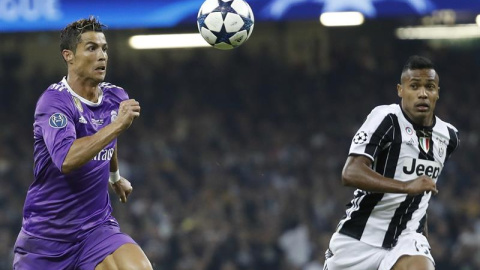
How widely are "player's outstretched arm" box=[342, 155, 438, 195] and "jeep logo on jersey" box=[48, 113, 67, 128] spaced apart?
5.75 feet

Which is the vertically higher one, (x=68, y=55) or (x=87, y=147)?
(x=68, y=55)

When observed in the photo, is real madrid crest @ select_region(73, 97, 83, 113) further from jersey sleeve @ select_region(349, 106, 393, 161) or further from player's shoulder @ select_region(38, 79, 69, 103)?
jersey sleeve @ select_region(349, 106, 393, 161)

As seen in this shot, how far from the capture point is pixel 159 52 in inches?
685

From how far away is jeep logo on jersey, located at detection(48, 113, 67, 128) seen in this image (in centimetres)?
514

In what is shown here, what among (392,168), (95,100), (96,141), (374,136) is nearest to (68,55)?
(95,100)

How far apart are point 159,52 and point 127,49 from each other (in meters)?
0.62

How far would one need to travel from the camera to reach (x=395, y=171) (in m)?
5.84

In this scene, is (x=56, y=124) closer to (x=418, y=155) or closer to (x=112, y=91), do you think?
(x=112, y=91)

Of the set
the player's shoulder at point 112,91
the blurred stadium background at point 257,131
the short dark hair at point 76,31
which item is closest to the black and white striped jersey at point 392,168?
the player's shoulder at point 112,91

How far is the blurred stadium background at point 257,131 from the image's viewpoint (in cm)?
1415

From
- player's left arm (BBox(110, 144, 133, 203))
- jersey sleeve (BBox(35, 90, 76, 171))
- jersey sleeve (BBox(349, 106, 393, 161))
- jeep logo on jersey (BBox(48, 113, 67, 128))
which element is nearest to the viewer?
jersey sleeve (BBox(35, 90, 76, 171))

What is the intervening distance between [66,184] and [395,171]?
2.08 m

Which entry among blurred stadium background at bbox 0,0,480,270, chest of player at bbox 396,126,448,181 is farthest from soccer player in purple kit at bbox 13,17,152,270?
blurred stadium background at bbox 0,0,480,270

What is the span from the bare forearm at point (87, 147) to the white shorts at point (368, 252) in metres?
1.87
